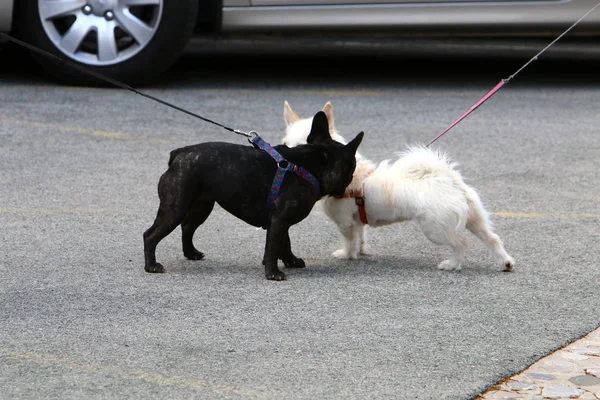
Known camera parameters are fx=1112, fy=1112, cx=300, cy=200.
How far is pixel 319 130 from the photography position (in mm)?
5332

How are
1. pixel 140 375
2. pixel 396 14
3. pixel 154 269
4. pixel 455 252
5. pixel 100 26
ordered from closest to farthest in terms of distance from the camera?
pixel 140 375 → pixel 154 269 → pixel 455 252 → pixel 100 26 → pixel 396 14

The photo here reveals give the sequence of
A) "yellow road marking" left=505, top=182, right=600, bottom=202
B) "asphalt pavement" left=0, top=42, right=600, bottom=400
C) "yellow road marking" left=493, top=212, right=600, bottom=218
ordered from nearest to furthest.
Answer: "asphalt pavement" left=0, top=42, right=600, bottom=400
"yellow road marking" left=493, top=212, right=600, bottom=218
"yellow road marking" left=505, top=182, right=600, bottom=202

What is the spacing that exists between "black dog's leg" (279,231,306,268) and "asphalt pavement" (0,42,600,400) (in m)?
0.10

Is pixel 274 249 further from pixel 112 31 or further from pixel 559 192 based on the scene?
pixel 112 31

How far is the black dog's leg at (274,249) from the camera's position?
5188mm

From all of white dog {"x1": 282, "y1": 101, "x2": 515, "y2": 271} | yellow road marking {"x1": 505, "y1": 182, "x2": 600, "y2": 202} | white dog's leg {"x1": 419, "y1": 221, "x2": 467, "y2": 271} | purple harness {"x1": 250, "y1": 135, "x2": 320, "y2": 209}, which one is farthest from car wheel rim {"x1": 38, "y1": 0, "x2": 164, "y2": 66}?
white dog's leg {"x1": 419, "y1": 221, "x2": 467, "y2": 271}

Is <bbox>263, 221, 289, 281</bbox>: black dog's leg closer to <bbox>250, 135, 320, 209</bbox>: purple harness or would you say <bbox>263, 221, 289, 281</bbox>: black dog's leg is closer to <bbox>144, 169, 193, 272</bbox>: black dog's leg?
<bbox>250, 135, 320, 209</bbox>: purple harness

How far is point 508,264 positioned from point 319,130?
1.12m

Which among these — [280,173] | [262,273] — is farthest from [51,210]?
[280,173]

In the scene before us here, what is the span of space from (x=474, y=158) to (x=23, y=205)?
3.11 meters

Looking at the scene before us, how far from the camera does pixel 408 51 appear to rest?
11523mm

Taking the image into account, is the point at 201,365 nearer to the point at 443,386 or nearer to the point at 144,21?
the point at 443,386

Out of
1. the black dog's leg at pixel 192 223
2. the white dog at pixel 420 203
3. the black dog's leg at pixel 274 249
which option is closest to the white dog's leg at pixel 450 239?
the white dog at pixel 420 203

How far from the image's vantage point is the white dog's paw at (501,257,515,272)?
5371 millimetres
